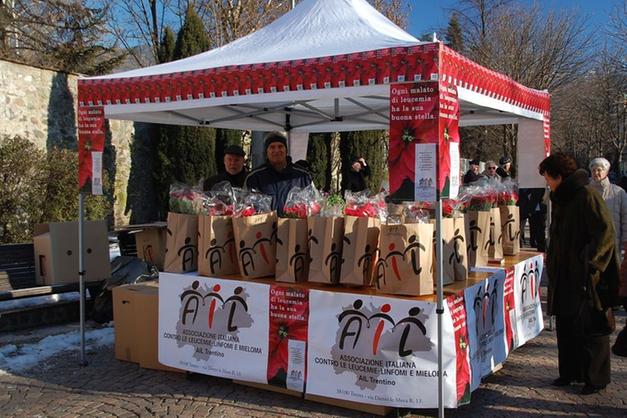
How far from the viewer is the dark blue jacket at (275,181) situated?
16.5 feet

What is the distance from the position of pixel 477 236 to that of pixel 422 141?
1.50m

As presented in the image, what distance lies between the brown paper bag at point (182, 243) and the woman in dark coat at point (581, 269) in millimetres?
2660

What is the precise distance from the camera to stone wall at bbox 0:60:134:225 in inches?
381

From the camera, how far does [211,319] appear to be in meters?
4.17

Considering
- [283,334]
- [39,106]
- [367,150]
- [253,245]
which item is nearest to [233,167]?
[253,245]

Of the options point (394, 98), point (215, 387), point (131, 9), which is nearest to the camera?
point (394, 98)

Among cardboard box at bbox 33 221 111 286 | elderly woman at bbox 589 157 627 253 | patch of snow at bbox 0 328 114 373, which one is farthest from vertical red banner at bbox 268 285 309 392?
elderly woman at bbox 589 157 627 253

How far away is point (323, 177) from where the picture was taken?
1609cm

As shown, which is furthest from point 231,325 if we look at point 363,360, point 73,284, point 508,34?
point 508,34

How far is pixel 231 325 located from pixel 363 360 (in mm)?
1038

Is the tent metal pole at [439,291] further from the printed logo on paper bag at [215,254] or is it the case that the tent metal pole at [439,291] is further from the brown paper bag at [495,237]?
the printed logo on paper bag at [215,254]

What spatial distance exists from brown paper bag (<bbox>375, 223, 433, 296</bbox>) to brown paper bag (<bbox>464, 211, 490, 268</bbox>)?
0.99 metres

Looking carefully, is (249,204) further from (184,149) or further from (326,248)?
(184,149)

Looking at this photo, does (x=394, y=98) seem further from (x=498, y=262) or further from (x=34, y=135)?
(x=34, y=135)
